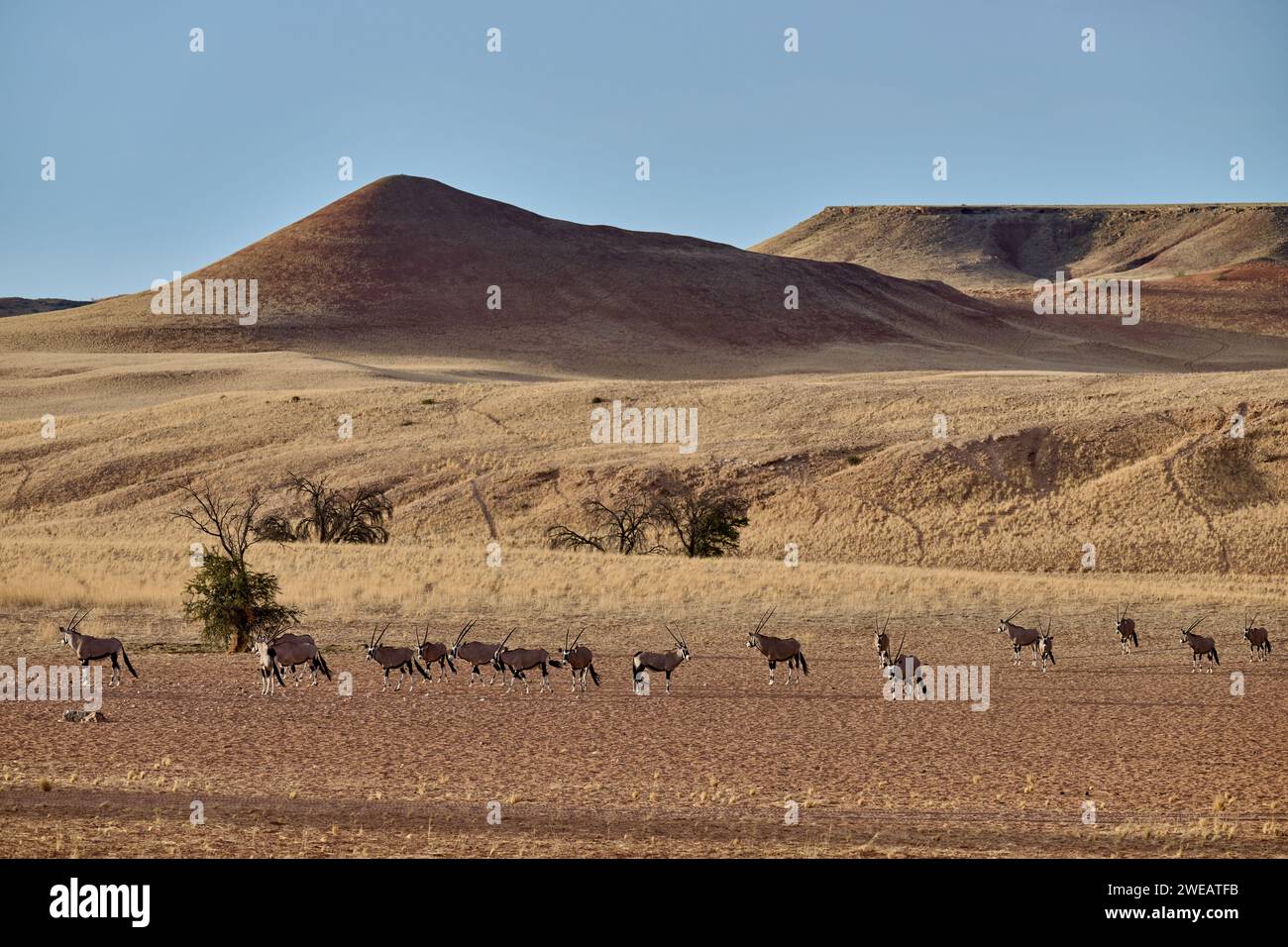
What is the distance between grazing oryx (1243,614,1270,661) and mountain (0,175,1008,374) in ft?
258

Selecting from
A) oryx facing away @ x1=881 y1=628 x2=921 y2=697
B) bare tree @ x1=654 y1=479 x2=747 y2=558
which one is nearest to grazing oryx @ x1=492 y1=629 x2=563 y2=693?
oryx facing away @ x1=881 y1=628 x2=921 y2=697

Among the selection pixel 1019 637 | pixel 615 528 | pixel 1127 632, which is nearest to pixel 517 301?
pixel 615 528

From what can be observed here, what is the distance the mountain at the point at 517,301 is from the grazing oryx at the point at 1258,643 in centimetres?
7859

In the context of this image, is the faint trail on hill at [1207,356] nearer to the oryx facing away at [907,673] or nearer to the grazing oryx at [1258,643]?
the grazing oryx at [1258,643]

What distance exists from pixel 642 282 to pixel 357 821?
126930 millimetres

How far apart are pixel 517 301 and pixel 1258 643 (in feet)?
359

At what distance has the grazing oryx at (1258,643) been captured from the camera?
2359cm

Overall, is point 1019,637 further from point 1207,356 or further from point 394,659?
point 1207,356

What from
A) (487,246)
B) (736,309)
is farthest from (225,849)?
(487,246)

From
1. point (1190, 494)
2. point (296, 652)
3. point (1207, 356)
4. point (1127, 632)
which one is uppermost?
point (1207, 356)

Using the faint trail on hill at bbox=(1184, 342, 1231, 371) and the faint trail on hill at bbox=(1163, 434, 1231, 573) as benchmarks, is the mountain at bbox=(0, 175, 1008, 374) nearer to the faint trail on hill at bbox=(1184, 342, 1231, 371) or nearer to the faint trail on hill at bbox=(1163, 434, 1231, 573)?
the faint trail on hill at bbox=(1184, 342, 1231, 371)

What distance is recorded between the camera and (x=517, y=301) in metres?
129

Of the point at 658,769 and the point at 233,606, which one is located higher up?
the point at 233,606

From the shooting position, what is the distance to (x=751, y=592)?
3325 cm
